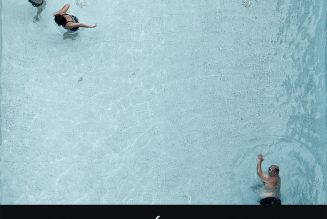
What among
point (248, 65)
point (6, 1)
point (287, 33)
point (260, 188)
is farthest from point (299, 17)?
point (6, 1)

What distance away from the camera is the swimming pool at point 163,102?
954 cm

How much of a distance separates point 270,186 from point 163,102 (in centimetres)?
208

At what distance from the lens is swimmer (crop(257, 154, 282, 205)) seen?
30.0ft

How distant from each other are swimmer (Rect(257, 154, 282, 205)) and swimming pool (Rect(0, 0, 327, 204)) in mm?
355

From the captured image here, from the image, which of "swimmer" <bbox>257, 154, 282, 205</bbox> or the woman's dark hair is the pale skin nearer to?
"swimmer" <bbox>257, 154, 282, 205</bbox>

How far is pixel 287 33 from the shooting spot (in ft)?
33.2

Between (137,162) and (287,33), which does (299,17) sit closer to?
(287,33)

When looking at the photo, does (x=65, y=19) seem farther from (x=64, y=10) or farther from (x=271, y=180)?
(x=271, y=180)

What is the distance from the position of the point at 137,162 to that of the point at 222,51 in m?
2.20

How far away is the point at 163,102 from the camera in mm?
9844
